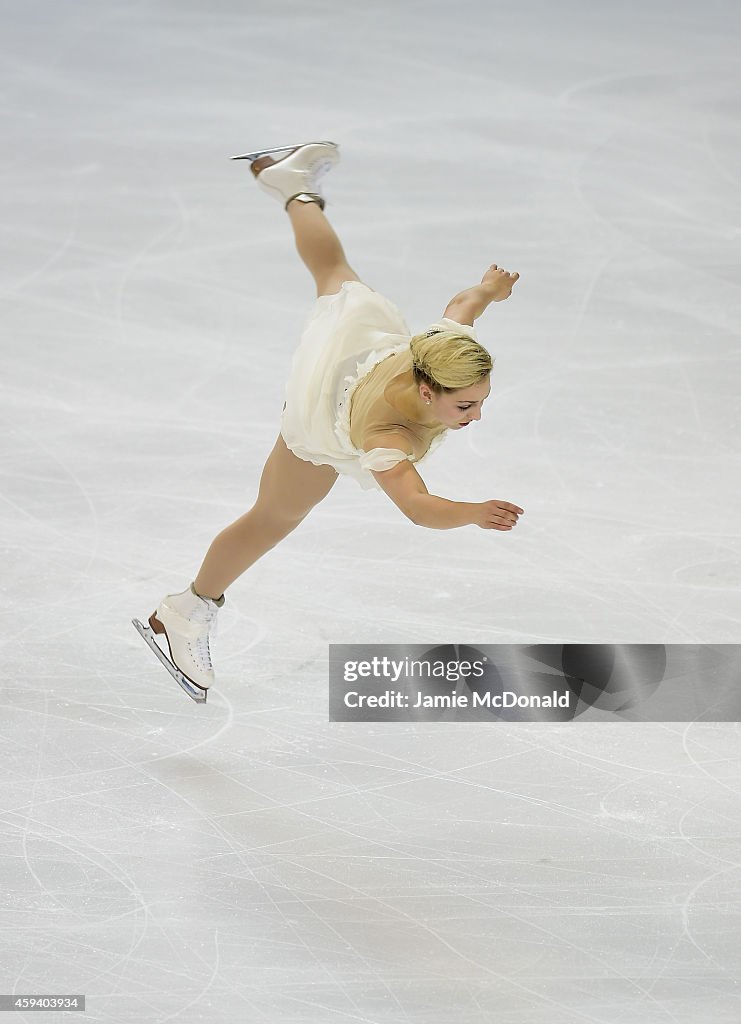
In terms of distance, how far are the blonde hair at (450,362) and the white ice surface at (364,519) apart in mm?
916

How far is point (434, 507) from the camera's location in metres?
2.74

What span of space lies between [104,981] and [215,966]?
0.19 m

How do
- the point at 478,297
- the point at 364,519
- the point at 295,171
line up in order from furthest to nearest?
the point at 364,519
the point at 295,171
the point at 478,297

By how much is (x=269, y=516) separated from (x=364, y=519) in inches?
38.4

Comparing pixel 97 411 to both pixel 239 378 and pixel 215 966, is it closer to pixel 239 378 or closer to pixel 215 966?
pixel 239 378

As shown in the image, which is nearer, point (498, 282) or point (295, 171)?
point (498, 282)

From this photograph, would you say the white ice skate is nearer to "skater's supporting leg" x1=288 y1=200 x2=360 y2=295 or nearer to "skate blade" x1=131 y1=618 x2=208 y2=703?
"skate blade" x1=131 y1=618 x2=208 y2=703

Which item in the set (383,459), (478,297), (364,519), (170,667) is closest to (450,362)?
(383,459)

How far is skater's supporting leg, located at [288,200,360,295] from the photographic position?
11.2 feet

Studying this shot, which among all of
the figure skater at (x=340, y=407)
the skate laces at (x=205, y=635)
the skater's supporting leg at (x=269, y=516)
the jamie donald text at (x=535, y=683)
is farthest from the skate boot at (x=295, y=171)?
the jamie donald text at (x=535, y=683)

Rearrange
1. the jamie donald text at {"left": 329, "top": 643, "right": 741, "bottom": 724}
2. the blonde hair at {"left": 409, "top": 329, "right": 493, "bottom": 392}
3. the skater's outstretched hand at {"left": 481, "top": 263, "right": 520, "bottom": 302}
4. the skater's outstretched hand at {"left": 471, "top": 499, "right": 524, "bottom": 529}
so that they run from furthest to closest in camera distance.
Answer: the jamie donald text at {"left": 329, "top": 643, "right": 741, "bottom": 724}, the skater's outstretched hand at {"left": 481, "top": 263, "right": 520, "bottom": 302}, the blonde hair at {"left": 409, "top": 329, "right": 493, "bottom": 392}, the skater's outstretched hand at {"left": 471, "top": 499, "right": 524, "bottom": 529}

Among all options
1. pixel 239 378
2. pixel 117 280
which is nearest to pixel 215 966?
pixel 239 378

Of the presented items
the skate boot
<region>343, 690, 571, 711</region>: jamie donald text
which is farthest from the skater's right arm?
the skate boot

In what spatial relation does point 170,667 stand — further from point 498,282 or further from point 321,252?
point 498,282
